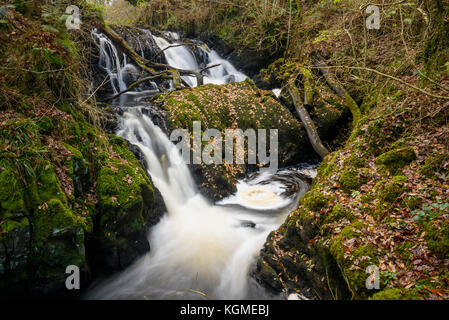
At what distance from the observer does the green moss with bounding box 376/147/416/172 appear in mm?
4097

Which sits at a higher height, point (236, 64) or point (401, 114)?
point (236, 64)

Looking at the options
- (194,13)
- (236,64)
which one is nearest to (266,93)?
(236,64)

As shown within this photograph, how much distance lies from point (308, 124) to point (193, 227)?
616cm

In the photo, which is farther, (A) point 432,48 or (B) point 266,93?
(B) point 266,93

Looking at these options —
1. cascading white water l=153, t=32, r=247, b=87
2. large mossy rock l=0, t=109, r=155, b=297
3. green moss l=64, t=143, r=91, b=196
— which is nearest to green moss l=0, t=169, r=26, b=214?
large mossy rock l=0, t=109, r=155, b=297

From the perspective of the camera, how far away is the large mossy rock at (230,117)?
743cm

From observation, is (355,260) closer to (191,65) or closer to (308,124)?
(308,124)

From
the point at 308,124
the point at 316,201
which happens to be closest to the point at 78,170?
the point at 316,201

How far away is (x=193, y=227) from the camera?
611cm

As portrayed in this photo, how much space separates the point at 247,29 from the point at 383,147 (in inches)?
479

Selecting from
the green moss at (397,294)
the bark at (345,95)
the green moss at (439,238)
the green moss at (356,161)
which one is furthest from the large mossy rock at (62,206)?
the bark at (345,95)

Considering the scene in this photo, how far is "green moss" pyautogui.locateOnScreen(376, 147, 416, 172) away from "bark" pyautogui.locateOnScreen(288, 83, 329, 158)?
14.7 feet

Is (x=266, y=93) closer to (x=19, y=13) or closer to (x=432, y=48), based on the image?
(x=432, y=48)
